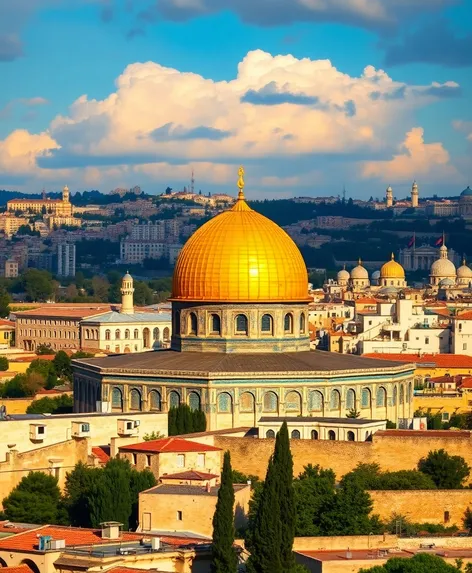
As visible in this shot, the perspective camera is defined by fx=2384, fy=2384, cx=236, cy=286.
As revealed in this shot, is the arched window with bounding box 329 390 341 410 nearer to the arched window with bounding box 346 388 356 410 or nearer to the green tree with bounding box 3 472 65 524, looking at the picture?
the arched window with bounding box 346 388 356 410

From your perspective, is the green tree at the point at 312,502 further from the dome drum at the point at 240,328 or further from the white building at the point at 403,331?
the white building at the point at 403,331

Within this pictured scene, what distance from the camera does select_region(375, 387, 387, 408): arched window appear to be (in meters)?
53.0

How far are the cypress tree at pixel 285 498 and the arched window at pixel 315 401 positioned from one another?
12654 millimetres

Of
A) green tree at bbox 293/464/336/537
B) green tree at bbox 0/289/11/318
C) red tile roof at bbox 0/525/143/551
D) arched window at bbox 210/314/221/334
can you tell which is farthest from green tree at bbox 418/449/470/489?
green tree at bbox 0/289/11/318

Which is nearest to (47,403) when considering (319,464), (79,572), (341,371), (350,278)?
(341,371)

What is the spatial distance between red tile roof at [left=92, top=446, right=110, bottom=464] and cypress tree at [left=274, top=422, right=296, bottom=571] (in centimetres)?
668

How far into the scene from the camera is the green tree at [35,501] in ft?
137

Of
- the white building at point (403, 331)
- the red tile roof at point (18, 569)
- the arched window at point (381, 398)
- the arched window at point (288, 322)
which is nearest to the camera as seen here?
the red tile roof at point (18, 569)

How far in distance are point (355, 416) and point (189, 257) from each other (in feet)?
20.0

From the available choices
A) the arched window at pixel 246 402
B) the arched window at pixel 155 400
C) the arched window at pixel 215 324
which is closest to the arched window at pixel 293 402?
the arched window at pixel 246 402

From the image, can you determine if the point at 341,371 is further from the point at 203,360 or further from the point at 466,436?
the point at 466,436

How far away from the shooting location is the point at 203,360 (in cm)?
5288

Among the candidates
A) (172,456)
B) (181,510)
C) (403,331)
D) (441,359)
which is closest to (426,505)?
(172,456)

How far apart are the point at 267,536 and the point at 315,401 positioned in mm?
16283
